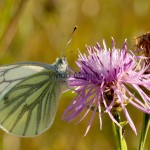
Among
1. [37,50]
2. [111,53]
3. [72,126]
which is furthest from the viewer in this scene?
[37,50]

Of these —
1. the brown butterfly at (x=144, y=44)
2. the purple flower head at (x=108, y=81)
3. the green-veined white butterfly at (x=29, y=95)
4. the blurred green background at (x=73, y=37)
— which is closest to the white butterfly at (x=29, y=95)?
the green-veined white butterfly at (x=29, y=95)

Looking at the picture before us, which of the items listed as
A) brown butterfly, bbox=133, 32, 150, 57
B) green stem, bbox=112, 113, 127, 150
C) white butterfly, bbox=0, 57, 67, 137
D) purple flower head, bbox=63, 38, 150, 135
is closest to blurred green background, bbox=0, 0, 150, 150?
white butterfly, bbox=0, 57, 67, 137

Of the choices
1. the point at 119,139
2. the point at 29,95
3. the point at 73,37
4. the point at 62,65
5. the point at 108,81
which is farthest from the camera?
the point at 73,37

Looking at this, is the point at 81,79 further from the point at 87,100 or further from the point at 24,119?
the point at 24,119

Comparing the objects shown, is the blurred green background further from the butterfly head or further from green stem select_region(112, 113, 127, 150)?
green stem select_region(112, 113, 127, 150)

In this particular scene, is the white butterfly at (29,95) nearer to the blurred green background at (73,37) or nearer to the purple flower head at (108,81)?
the purple flower head at (108,81)

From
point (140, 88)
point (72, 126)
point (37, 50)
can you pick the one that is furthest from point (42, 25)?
point (140, 88)

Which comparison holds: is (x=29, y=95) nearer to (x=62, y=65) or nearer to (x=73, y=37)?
(x=62, y=65)

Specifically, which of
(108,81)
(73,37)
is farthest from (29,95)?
(73,37)
